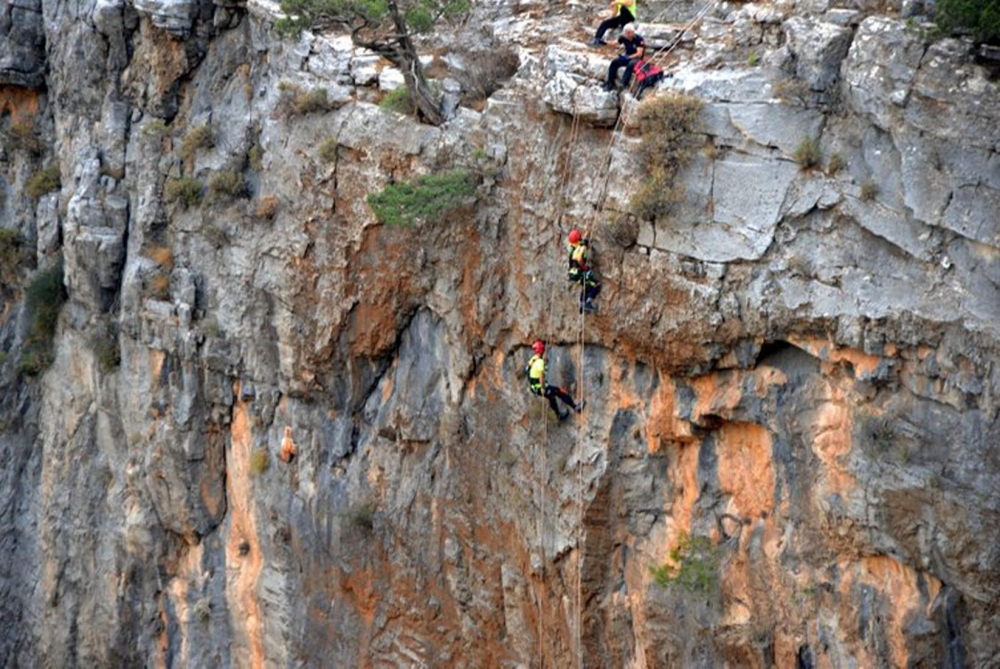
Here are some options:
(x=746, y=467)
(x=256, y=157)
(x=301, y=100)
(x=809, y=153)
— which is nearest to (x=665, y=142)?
(x=809, y=153)

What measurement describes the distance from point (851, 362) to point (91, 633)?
18.1 meters

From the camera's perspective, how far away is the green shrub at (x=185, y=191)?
76.4ft

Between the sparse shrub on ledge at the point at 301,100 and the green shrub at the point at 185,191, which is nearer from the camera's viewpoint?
the sparse shrub on ledge at the point at 301,100

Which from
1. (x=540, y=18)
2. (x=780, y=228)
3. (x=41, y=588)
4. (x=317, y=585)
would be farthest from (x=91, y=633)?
(x=780, y=228)

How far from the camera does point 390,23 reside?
20.9 metres

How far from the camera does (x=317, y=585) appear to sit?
2152 centimetres

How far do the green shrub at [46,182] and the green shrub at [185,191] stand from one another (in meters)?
5.58

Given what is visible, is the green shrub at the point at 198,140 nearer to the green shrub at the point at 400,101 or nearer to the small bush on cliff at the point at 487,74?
the green shrub at the point at 400,101

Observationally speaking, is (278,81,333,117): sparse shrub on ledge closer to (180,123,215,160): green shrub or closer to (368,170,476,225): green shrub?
(368,170,476,225): green shrub

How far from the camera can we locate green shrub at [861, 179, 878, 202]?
14.5m

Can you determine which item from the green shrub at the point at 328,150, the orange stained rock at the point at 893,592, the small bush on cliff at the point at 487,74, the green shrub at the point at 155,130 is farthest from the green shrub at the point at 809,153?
the green shrub at the point at 155,130

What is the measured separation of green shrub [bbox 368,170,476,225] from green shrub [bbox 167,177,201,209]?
5.54m

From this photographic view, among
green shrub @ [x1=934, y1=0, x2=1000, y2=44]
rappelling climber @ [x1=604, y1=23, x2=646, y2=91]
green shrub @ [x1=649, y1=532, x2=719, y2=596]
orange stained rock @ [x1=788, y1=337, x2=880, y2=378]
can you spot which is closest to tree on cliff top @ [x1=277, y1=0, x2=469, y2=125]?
rappelling climber @ [x1=604, y1=23, x2=646, y2=91]

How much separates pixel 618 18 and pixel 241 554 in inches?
451
